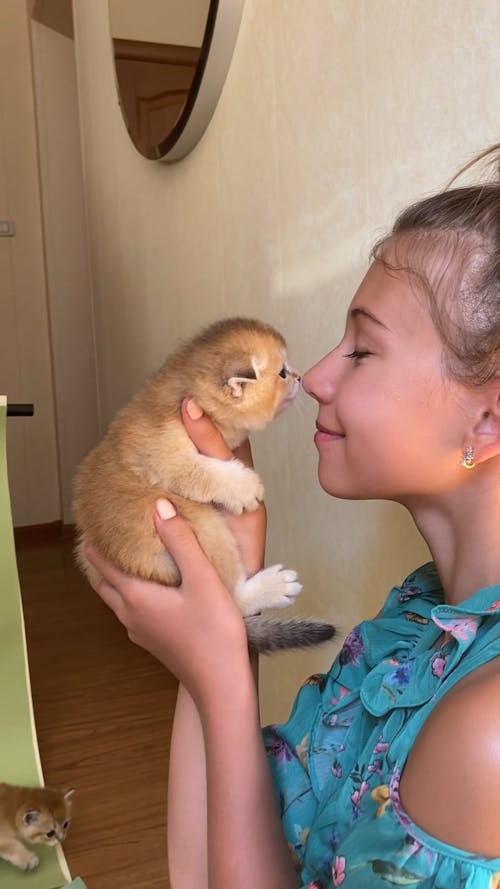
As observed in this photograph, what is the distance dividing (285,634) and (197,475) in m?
0.22

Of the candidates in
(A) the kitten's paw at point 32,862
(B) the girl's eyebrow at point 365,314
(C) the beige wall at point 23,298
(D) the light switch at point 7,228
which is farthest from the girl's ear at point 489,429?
(D) the light switch at point 7,228

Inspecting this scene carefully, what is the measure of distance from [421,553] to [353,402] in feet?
1.67

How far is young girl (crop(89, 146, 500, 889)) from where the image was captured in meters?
0.57

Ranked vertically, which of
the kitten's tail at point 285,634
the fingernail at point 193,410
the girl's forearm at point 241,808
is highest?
the fingernail at point 193,410

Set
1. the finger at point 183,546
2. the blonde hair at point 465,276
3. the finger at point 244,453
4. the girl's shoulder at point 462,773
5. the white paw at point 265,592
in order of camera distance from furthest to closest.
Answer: the finger at point 244,453 → the white paw at point 265,592 → the finger at point 183,546 → the blonde hair at point 465,276 → the girl's shoulder at point 462,773

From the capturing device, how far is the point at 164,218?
2201 millimetres

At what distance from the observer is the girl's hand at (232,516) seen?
3.33 ft

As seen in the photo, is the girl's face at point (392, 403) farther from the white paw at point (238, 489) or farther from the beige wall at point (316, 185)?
the beige wall at point (316, 185)

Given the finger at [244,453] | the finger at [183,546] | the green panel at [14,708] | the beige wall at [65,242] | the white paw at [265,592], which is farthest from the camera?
the beige wall at [65,242]

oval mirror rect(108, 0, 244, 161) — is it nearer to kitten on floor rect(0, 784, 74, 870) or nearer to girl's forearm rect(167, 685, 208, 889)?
girl's forearm rect(167, 685, 208, 889)

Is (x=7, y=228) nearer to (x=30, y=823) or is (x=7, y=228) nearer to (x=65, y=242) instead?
(x=65, y=242)

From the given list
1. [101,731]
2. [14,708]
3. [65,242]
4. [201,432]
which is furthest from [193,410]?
[65,242]

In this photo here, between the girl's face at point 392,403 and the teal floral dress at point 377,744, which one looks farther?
the girl's face at point 392,403

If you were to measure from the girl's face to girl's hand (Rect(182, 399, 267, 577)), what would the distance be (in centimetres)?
28
